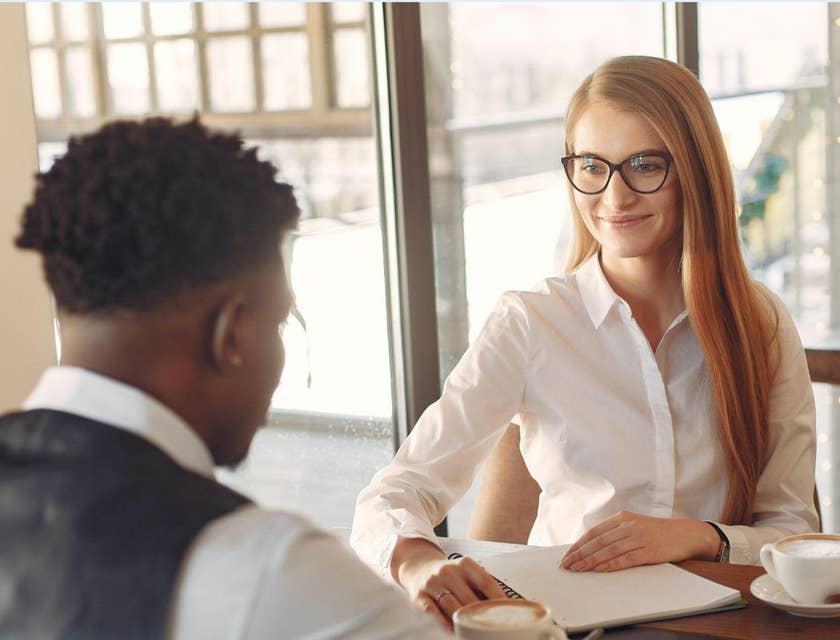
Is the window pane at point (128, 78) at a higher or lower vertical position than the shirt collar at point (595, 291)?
higher

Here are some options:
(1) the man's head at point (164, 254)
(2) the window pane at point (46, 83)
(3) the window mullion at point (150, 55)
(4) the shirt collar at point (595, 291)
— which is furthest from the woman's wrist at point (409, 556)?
(3) the window mullion at point (150, 55)

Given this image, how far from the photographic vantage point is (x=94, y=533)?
76cm

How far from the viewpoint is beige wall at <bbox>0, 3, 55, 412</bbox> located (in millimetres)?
1717

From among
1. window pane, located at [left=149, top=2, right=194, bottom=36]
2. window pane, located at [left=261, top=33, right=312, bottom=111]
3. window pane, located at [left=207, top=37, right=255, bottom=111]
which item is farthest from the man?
window pane, located at [left=261, top=33, right=312, bottom=111]

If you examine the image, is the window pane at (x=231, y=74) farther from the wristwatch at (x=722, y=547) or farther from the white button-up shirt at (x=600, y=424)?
the wristwatch at (x=722, y=547)

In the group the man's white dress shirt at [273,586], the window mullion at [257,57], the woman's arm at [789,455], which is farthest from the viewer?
the window mullion at [257,57]

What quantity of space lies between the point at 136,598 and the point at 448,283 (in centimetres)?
215

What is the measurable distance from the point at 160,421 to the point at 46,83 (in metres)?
Answer: 1.33

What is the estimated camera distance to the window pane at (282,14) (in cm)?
254

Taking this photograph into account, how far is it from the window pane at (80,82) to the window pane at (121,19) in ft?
0.27

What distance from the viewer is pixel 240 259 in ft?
2.82

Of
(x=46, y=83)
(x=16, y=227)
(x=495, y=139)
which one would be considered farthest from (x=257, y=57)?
(x=16, y=227)

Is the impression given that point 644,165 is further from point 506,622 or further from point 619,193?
point 506,622

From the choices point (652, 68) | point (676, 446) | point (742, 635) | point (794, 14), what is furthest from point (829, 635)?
point (794, 14)
